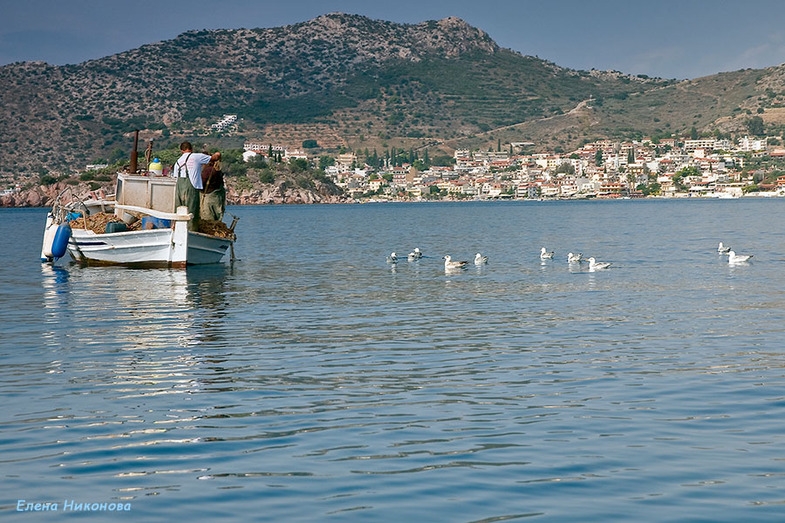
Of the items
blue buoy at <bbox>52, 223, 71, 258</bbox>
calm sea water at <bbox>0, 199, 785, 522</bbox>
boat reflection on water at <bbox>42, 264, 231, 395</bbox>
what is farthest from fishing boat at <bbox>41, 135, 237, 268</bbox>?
calm sea water at <bbox>0, 199, 785, 522</bbox>

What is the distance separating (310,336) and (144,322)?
167 inches

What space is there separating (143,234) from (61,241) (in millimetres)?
4789

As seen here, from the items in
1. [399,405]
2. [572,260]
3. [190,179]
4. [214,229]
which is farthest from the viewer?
[572,260]

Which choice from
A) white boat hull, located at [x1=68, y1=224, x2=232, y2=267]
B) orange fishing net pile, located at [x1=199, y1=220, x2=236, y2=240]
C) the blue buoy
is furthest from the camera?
the blue buoy

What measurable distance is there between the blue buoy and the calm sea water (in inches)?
451

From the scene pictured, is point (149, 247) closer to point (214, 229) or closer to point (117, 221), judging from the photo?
point (117, 221)

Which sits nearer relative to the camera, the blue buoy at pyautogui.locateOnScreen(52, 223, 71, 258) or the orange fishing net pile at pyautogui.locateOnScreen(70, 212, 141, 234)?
the orange fishing net pile at pyautogui.locateOnScreen(70, 212, 141, 234)

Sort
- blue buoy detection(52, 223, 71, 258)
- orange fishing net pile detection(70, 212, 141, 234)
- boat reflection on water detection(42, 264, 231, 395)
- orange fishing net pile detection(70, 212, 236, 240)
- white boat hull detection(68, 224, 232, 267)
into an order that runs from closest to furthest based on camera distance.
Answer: boat reflection on water detection(42, 264, 231, 395) < white boat hull detection(68, 224, 232, 267) < orange fishing net pile detection(70, 212, 236, 240) < orange fishing net pile detection(70, 212, 141, 234) < blue buoy detection(52, 223, 71, 258)

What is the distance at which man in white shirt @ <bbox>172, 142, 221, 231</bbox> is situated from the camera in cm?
3519

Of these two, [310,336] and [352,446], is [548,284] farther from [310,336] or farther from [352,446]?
[352,446]

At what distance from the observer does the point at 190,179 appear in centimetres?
3562

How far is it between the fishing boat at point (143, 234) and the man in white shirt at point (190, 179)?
1.23 feet

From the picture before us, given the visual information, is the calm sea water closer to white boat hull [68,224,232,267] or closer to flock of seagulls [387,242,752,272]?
flock of seagulls [387,242,752,272]

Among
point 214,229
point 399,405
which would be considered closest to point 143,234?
point 214,229
